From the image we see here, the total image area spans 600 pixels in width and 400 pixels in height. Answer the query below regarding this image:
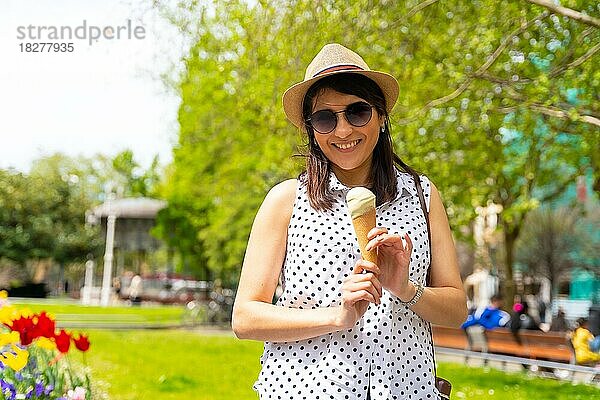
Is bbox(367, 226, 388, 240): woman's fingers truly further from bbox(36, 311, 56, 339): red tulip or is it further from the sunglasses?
bbox(36, 311, 56, 339): red tulip

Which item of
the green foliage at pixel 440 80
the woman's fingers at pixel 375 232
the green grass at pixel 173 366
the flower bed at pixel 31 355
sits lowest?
the green grass at pixel 173 366

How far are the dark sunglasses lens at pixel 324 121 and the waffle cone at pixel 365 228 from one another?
43cm

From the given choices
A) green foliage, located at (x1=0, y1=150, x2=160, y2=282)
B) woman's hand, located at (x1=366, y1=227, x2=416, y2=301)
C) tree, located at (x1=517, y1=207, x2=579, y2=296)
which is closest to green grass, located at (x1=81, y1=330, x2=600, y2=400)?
woman's hand, located at (x1=366, y1=227, x2=416, y2=301)

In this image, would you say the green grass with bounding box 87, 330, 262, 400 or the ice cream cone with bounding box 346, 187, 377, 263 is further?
the green grass with bounding box 87, 330, 262, 400

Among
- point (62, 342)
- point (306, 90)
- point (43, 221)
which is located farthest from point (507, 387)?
point (43, 221)

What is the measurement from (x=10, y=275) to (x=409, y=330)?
53.6m

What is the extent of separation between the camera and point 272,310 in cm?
239

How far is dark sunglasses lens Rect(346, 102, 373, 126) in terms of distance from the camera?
2.57 meters

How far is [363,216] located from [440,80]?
11.8 metres

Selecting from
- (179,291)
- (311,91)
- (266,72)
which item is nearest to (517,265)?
(179,291)

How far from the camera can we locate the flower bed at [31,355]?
5.10 meters

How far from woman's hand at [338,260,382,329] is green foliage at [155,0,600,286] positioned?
23.3ft

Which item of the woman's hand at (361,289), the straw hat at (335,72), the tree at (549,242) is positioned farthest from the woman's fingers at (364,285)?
the tree at (549,242)

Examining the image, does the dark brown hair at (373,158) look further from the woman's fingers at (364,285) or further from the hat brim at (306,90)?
the woman's fingers at (364,285)
